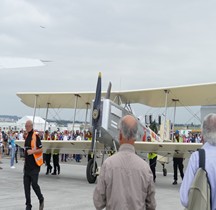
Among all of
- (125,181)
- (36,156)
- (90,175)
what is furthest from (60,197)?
(125,181)

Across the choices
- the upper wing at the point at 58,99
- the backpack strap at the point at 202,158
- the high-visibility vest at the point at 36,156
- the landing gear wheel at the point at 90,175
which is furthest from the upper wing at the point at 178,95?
the backpack strap at the point at 202,158

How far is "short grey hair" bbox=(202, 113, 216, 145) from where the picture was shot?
9.40 ft

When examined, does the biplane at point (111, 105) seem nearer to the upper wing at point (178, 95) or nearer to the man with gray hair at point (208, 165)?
the upper wing at point (178, 95)

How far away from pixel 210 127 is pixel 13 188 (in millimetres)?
8457

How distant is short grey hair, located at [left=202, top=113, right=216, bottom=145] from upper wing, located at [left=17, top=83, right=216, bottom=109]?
11.8 metres

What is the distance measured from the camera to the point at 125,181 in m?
2.97

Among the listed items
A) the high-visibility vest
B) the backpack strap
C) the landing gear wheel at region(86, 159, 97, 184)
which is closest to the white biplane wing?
the landing gear wheel at region(86, 159, 97, 184)

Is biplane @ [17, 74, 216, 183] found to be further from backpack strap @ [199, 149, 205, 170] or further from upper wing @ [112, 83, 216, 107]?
backpack strap @ [199, 149, 205, 170]

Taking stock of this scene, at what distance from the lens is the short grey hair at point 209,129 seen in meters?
2.87

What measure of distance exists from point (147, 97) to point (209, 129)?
45.2 ft

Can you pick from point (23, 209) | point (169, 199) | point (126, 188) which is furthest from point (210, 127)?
point (169, 199)

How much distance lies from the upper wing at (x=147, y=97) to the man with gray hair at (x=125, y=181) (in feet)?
39.0

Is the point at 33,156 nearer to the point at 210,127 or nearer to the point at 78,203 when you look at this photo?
the point at 78,203

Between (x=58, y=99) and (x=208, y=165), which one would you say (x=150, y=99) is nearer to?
(x=58, y=99)
